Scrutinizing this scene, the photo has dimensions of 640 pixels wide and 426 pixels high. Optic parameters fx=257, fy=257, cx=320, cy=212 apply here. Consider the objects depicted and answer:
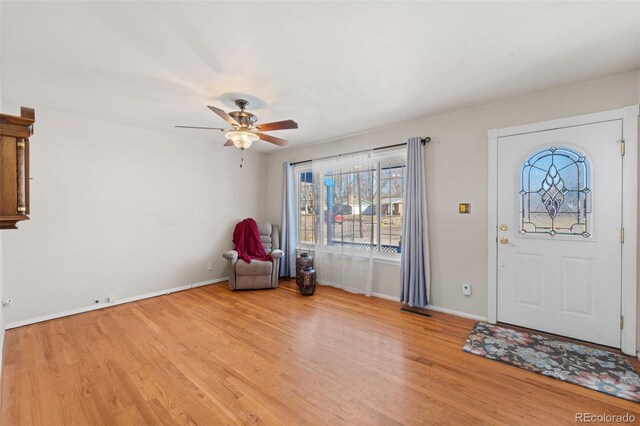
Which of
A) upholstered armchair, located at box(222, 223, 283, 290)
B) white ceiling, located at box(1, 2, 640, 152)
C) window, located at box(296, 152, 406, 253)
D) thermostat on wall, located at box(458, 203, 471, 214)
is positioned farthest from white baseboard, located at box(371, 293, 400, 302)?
white ceiling, located at box(1, 2, 640, 152)

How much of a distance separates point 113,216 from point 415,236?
417cm

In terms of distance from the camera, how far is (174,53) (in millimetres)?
2018

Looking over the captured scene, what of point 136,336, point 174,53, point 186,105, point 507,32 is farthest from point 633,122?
point 136,336

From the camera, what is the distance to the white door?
7.89 feet

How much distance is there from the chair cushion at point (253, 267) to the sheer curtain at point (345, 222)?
35.1 inches

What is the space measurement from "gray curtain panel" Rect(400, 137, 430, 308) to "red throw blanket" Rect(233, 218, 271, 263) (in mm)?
2341

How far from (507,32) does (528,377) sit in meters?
2.58

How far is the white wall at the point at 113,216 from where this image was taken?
9.94 ft

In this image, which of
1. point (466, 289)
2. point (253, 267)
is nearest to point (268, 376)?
point (253, 267)

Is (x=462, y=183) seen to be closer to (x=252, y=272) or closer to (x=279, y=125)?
(x=279, y=125)

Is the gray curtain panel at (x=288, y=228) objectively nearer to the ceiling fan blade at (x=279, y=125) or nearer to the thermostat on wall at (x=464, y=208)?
the ceiling fan blade at (x=279, y=125)

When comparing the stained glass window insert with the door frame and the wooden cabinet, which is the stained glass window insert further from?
the wooden cabinet

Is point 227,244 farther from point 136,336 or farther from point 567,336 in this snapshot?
point 567,336

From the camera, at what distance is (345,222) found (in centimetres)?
429
